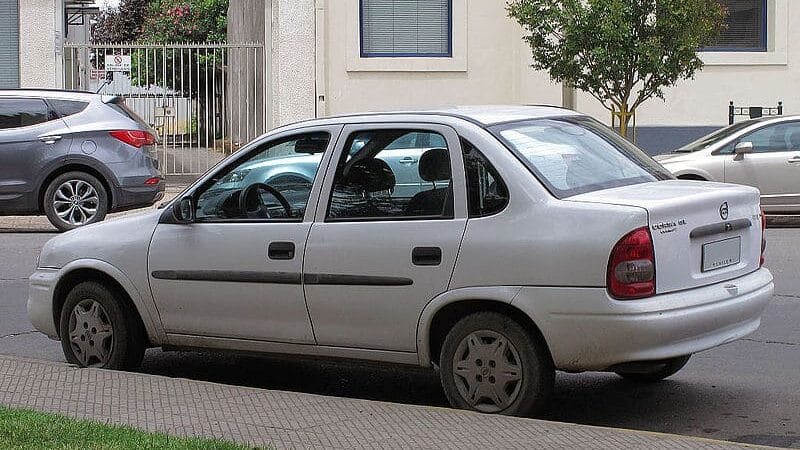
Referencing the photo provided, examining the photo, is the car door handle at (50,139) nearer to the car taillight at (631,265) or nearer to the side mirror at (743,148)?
the side mirror at (743,148)

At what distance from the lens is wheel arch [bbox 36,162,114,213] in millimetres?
16609

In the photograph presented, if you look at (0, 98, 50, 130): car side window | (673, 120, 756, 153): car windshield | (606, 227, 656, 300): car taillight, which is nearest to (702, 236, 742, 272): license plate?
(606, 227, 656, 300): car taillight

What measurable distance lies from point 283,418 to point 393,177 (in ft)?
5.03

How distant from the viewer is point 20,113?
16609mm

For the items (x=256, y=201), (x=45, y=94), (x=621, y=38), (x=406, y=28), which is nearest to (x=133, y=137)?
(x=45, y=94)

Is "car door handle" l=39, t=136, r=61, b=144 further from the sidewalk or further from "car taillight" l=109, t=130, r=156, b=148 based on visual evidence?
the sidewalk

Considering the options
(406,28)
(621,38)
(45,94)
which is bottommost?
(45,94)

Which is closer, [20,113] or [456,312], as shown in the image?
[456,312]

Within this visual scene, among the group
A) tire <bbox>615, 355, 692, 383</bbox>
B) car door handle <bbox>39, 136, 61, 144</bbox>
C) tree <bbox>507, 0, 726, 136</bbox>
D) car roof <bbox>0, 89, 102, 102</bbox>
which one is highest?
tree <bbox>507, 0, 726, 136</bbox>

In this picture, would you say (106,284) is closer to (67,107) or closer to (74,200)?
(74,200)

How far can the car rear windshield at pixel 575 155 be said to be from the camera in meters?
6.93

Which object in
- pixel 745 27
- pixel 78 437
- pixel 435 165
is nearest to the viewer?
pixel 78 437

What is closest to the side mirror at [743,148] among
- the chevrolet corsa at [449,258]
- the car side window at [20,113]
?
the car side window at [20,113]

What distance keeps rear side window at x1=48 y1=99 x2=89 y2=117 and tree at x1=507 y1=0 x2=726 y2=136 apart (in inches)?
283
